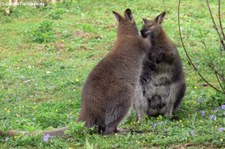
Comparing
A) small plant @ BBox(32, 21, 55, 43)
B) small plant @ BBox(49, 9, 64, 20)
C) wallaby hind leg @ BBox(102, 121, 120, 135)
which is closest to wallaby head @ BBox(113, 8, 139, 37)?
wallaby hind leg @ BBox(102, 121, 120, 135)

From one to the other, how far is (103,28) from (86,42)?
131 centimetres

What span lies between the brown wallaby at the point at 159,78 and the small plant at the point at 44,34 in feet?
22.2

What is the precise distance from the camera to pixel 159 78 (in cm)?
Result: 720

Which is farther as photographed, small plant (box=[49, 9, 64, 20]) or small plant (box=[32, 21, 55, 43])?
small plant (box=[49, 9, 64, 20])

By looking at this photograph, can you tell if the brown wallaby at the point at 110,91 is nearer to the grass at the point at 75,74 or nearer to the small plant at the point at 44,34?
the grass at the point at 75,74

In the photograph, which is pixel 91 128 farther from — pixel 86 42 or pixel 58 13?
pixel 58 13

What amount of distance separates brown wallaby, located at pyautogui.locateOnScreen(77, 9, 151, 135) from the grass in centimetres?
18

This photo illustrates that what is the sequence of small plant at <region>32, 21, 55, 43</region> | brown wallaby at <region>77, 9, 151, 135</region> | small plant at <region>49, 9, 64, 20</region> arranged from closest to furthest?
brown wallaby at <region>77, 9, 151, 135</region>
small plant at <region>32, 21, 55, 43</region>
small plant at <region>49, 9, 64, 20</region>

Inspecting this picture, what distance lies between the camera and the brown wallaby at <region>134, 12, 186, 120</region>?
7.12 meters

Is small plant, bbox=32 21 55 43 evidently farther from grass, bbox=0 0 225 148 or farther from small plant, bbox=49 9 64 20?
small plant, bbox=49 9 64 20

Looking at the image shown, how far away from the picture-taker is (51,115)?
24.5 feet

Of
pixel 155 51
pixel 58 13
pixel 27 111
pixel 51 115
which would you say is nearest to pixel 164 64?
pixel 155 51

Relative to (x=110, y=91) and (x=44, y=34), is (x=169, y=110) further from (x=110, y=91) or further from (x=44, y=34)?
(x=44, y=34)

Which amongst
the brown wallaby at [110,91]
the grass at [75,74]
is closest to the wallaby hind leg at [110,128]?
the brown wallaby at [110,91]
